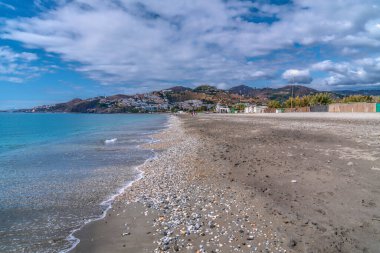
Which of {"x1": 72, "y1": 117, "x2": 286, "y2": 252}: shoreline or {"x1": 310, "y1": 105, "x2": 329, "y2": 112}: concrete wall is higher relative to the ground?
{"x1": 310, "y1": 105, "x2": 329, "y2": 112}: concrete wall

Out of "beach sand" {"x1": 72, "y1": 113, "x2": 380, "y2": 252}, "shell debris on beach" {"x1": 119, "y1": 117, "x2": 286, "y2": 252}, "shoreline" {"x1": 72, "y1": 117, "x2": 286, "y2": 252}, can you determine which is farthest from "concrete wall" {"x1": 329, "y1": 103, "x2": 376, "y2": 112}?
"shoreline" {"x1": 72, "y1": 117, "x2": 286, "y2": 252}

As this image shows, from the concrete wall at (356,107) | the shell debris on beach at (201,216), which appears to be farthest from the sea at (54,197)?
the concrete wall at (356,107)

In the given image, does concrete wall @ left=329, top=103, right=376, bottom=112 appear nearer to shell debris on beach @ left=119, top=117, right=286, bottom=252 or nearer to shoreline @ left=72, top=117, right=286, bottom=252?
shell debris on beach @ left=119, top=117, right=286, bottom=252

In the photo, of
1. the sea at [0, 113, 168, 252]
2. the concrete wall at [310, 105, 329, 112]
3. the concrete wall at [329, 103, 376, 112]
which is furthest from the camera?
the concrete wall at [310, 105, 329, 112]

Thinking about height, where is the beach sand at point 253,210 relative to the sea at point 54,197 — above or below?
above

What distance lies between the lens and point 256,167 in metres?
11.5

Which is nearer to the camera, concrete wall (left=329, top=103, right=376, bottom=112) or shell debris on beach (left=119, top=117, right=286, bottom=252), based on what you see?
shell debris on beach (left=119, top=117, right=286, bottom=252)

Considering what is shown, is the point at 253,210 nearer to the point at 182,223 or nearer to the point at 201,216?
the point at 201,216

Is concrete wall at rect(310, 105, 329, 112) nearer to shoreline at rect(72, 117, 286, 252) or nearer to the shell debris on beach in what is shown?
the shell debris on beach

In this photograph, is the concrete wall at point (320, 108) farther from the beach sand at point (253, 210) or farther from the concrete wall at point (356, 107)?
the beach sand at point (253, 210)

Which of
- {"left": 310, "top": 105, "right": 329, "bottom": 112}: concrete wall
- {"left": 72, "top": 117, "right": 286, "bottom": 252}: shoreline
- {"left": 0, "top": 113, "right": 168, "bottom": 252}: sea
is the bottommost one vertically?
{"left": 0, "top": 113, "right": 168, "bottom": 252}: sea

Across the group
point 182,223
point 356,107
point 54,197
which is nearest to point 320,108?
point 356,107

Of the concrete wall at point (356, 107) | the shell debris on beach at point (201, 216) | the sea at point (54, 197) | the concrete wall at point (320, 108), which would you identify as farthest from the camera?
the concrete wall at point (320, 108)

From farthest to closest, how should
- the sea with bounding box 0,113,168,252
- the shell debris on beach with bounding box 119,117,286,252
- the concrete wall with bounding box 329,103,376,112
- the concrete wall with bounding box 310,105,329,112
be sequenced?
the concrete wall with bounding box 310,105,329,112
the concrete wall with bounding box 329,103,376,112
the sea with bounding box 0,113,168,252
the shell debris on beach with bounding box 119,117,286,252
